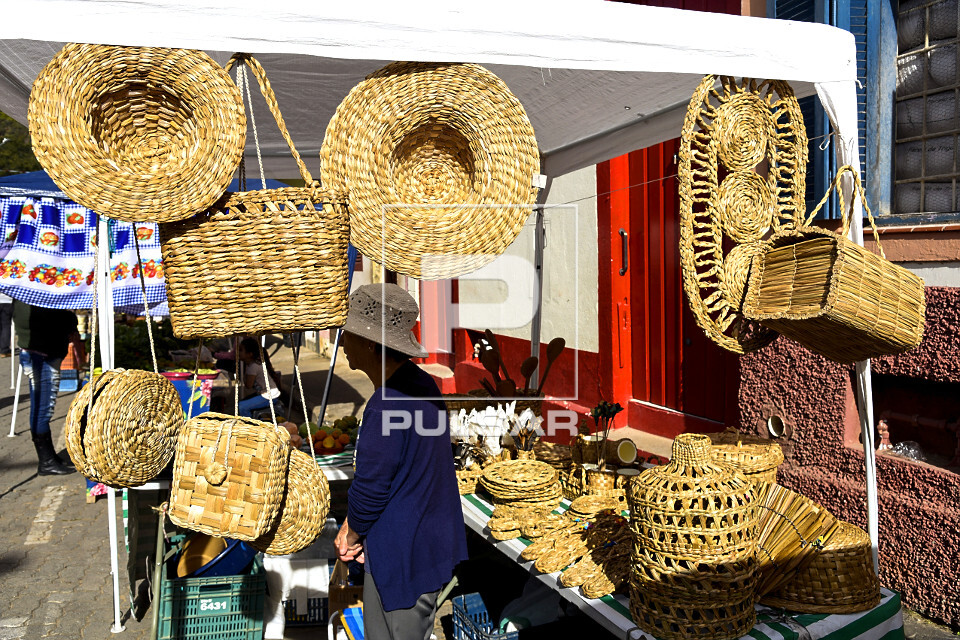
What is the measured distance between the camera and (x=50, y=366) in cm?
585

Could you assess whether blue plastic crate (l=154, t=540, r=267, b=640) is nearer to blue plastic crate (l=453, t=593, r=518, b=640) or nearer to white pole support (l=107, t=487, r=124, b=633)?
white pole support (l=107, t=487, r=124, b=633)

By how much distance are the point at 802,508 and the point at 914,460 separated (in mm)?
1670

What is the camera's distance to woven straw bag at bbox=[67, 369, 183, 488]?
2.00 meters

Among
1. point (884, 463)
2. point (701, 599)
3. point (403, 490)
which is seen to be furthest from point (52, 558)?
point (884, 463)

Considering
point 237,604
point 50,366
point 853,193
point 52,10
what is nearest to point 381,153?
point 52,10

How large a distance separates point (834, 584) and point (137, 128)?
252 centimetres

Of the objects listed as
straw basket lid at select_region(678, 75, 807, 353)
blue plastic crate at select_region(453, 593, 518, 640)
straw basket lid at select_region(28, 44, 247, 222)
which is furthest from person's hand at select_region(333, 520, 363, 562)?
straw basket lid at select_region(678, 75, 807, 353)

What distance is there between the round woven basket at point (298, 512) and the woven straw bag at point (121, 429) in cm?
45

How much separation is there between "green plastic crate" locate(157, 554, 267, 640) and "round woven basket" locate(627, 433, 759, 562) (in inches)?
83.1

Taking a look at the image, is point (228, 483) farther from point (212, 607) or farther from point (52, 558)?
point (52, 558)

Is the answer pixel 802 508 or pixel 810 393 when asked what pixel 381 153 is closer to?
pixel 802 508

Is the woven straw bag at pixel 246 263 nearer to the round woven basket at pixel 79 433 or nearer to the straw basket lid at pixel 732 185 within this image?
the round woven basket at pixel 79 433

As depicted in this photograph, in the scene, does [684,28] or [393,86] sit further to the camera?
[684,28]

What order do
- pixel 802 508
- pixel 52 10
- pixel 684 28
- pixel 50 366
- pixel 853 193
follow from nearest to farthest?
pixel 52 10 → pixel 684 28 → pixel 802 508 → pixel 853 193 → pixel 50 366
